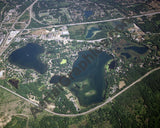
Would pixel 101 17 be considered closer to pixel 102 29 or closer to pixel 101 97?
pixel 102 29

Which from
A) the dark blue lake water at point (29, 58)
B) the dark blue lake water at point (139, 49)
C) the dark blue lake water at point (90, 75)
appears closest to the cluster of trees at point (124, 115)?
the dark blue lake water at point (90, 75)

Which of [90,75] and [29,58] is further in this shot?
[29,58]

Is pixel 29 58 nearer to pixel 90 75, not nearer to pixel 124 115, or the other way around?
pixel 90 75

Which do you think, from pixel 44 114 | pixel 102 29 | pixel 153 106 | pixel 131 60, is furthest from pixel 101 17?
pixel 44 114

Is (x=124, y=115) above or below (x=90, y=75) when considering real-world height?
below

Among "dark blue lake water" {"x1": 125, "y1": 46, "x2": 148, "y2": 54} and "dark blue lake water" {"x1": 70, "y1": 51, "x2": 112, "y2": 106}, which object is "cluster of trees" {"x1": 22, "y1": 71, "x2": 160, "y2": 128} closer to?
"dark blue lake water" {"x1": 70, "y1": 51, "x2": 112, "y2": 106}

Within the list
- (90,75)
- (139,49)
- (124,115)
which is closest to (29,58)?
(90,75)
